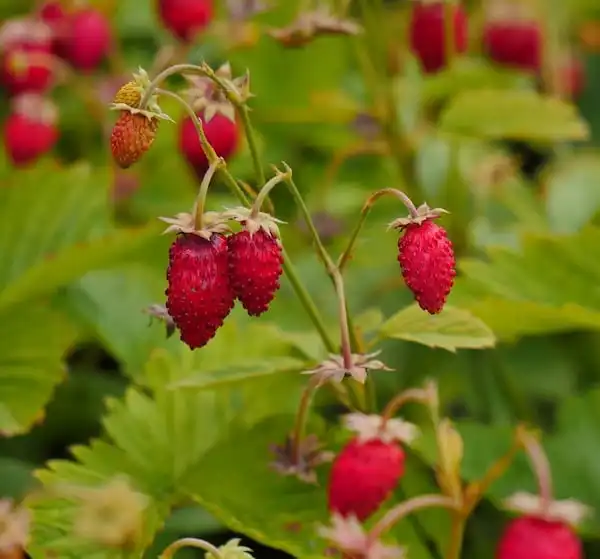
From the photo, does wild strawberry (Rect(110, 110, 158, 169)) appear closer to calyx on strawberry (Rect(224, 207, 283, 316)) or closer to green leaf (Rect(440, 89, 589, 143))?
calyx on strawberry (Rect(224, 207, 283, 316))

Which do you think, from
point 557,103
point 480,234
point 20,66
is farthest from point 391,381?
point 20,66

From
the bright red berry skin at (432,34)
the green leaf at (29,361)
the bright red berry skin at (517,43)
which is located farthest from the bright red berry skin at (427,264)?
the bright red berry skin at (517,43)

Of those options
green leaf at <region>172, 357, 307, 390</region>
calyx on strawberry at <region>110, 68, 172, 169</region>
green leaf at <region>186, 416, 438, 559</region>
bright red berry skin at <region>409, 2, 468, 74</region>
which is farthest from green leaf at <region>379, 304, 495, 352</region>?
bright red berry skin at <region>409, 2, 468, 74</region>

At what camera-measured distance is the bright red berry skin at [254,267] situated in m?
1.02

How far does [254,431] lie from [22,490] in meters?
0.35

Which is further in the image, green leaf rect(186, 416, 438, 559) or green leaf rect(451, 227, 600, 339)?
green leaf rect(451, 227, 600, 339)

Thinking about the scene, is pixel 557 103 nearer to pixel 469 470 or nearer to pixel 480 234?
pixel 480 234

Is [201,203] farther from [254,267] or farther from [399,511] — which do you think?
[399,511]

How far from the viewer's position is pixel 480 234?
1845mm

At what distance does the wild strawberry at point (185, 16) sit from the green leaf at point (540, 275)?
758 millimetres

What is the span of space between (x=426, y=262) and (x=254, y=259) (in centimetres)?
16

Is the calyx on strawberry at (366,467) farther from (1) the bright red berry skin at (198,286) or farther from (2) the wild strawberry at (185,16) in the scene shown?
(2) the wild strawberry at (185,16)

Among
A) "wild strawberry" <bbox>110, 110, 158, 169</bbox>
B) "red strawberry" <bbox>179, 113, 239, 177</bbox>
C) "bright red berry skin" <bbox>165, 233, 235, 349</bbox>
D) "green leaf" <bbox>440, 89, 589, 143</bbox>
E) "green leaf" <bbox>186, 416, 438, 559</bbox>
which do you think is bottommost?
"green leaf" <bbox>186, 416, 438, 559</bbox>

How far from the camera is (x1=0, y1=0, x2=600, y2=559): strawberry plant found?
3.66 ft
